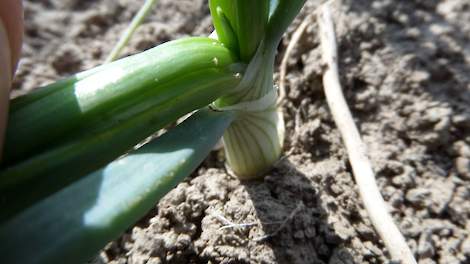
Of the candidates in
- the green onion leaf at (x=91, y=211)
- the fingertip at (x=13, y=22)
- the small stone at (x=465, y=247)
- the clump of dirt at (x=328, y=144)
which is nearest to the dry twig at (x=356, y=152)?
the clump of dirt at (x=328, y=144)

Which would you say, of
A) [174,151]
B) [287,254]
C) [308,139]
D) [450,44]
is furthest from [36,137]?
[450,44]

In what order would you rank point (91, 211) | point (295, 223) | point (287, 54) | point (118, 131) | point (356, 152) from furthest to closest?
point (287, 54) → point (356, 152) → point (295, 223) → point (118, 131) → point (91, 211)

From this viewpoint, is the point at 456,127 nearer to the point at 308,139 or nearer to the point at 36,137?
the point at 308,139

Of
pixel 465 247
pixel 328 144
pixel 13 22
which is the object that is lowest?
pixel 465 247

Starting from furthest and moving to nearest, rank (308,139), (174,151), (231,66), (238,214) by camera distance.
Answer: (308,139) < (238,214) < (231,66) < (174,151)

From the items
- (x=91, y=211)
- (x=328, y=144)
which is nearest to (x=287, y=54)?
(x=328, y=144)

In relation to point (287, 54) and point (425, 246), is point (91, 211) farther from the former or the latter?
point (287, 54)
